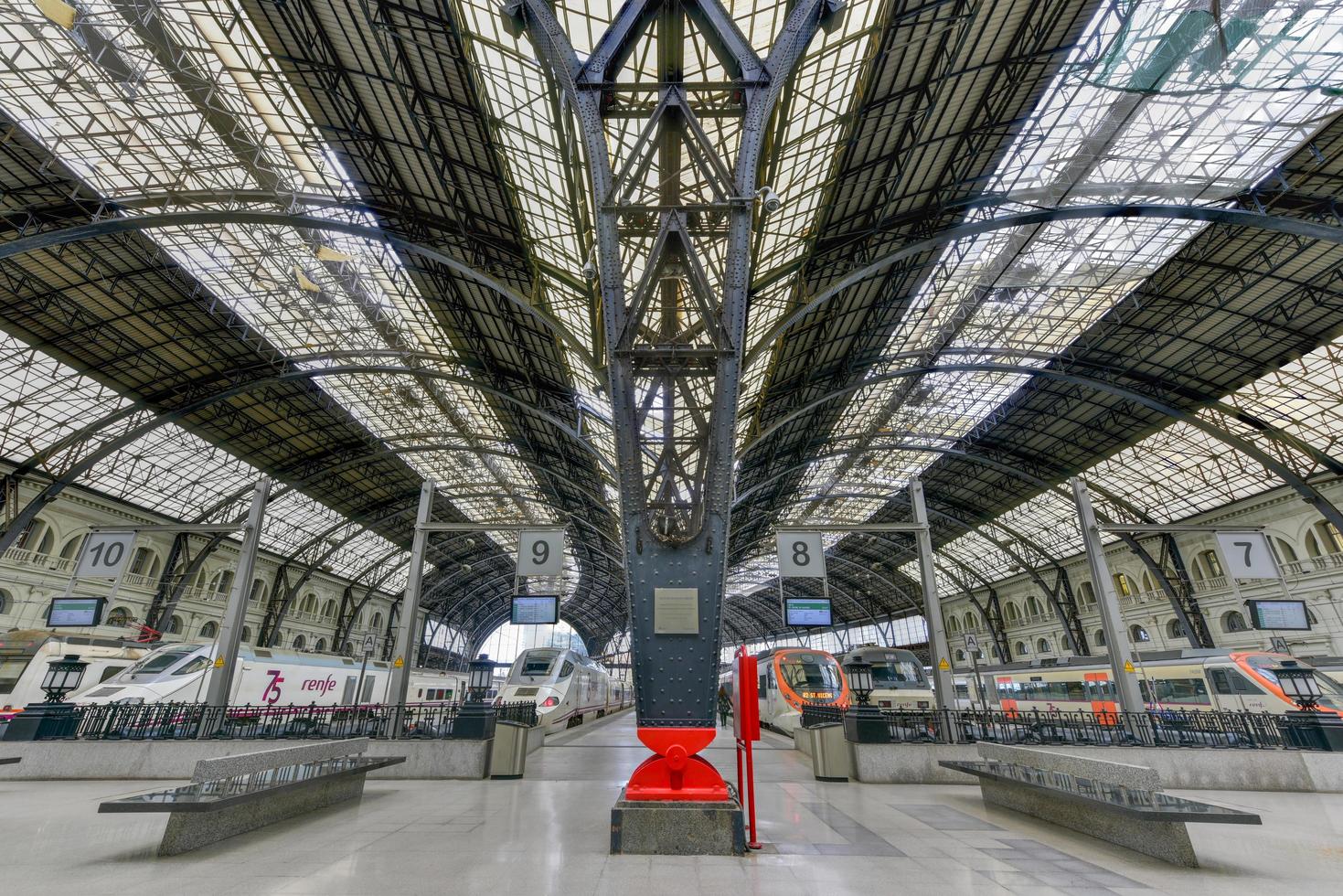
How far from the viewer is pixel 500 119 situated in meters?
14.2

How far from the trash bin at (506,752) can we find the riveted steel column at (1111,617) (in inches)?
555

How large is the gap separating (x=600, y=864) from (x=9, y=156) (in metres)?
24.3

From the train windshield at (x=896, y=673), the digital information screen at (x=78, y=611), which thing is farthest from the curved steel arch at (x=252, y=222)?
the train windshield at (x=896, y=673)

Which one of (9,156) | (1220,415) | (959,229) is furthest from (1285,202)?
(9,156)

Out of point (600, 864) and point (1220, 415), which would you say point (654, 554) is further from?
point (1220, 415)

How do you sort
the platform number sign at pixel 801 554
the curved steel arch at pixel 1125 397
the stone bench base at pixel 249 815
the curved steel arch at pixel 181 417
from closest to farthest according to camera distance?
the stone bench base at pixel 249 815 < the platform number sign at pixel 801 554 < the curved steel arch at pixel 1125 397 < the curved steel arch at pixel 181 417

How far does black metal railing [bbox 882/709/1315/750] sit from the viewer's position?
11812mm

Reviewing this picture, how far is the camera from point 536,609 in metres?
20.2

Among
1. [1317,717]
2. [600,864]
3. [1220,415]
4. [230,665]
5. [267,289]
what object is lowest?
[600,864]

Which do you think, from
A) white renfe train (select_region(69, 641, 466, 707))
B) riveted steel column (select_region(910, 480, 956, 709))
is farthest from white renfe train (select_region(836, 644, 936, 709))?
white renfe train (select_region(69, 641, 466, 707))

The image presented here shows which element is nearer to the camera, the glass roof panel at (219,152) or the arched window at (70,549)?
the glass roof panel at (219,152)

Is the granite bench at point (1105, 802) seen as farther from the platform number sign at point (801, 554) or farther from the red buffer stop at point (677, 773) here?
the platform number sign at point (801, 554)

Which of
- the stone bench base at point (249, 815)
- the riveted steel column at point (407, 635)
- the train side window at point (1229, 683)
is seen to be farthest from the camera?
the train side window at point (1229, 683)

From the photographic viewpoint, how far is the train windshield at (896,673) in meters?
25.6
